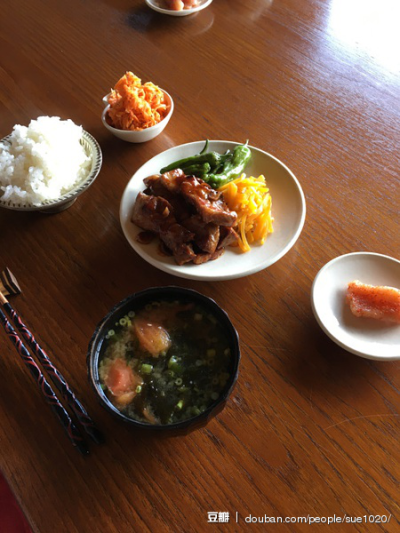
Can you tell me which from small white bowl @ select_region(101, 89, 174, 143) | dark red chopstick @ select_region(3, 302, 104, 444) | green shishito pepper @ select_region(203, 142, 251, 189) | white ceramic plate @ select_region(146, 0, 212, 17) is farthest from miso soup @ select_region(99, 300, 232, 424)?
white ceramic plate @ select_region(146, 0, 212, 17)

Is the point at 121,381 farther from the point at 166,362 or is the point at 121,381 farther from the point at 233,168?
the point at 233,168

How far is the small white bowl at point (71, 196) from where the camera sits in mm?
1494

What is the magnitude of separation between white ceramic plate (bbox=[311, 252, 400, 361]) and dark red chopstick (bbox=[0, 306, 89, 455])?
0.73 metres

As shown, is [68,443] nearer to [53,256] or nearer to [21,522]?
[21,522]

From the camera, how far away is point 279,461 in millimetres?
1097

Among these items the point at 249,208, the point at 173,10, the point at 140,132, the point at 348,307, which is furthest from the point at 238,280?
the point at 173,10

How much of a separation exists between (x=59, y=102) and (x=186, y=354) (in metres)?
1.51

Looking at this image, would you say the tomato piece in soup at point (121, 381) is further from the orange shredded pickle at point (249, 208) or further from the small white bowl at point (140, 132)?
the small white bowl at point (140, 132)

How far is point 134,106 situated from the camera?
1.76m

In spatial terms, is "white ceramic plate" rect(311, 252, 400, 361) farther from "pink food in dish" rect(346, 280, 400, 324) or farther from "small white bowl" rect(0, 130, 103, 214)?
"small white bowl" rect(0, 130, 103, 214)

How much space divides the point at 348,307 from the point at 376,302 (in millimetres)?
81

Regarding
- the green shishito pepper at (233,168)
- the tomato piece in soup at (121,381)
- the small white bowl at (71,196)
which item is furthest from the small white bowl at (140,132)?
the tomato piece in soup at (121,381)

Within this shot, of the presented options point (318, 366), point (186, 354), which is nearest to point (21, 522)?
point (186, 354)

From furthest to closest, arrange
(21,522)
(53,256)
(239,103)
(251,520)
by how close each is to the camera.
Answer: (239,103), (53,256), (21,522), (251,520)
